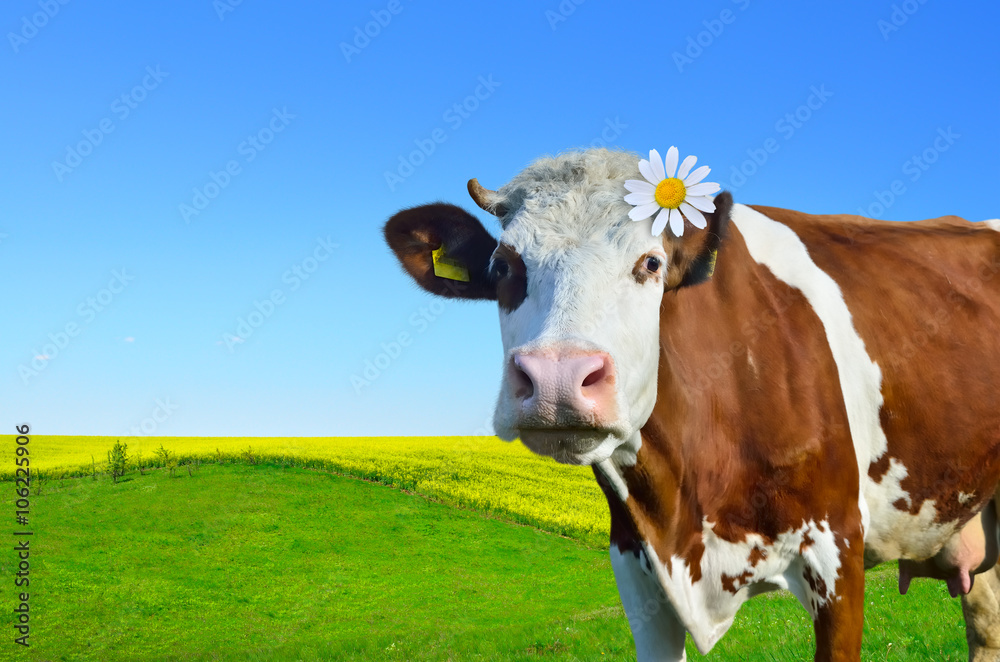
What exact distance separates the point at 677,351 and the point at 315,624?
14.5 m

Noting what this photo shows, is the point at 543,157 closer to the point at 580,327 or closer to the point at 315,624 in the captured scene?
the point at 580,327

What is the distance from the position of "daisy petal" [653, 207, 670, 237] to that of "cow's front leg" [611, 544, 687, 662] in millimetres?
1956

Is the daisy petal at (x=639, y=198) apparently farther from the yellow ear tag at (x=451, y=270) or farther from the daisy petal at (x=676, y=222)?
the yellow ear tag at (x=451, y=270)

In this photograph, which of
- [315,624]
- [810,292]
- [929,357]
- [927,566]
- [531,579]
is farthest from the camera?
[531,579]

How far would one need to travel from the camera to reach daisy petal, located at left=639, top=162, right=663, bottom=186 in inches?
141

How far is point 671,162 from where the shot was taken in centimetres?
369

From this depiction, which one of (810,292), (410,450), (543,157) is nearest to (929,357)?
(810,292)

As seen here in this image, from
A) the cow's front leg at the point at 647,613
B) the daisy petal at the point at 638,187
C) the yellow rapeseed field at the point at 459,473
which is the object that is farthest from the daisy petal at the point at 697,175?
the yellow rapeseed field at the point at 459,473

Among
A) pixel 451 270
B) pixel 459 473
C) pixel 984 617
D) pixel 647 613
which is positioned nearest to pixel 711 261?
pixel 451 270

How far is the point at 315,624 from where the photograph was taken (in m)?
16.0

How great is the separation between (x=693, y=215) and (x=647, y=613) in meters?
2.36

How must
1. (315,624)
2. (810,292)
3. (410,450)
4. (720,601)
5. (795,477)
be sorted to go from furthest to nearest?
(410,450) < (315,624) < (810,292) < (720,601) < (795,477)

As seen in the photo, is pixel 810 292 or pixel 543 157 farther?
pixel 810 292

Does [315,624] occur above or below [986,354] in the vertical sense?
below
